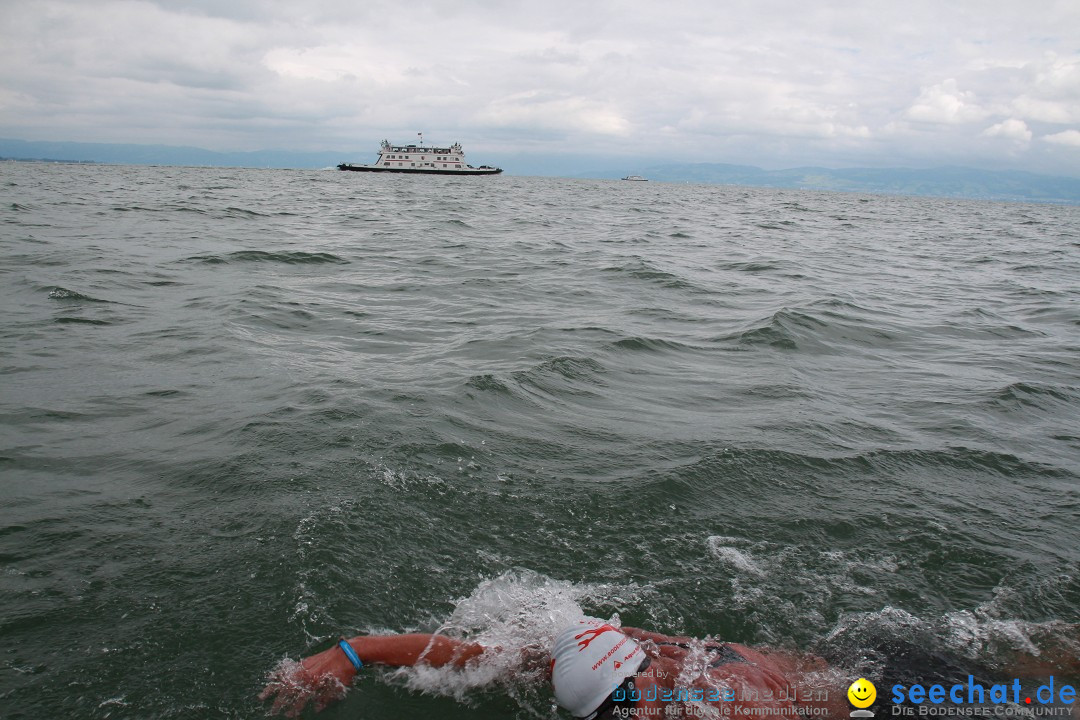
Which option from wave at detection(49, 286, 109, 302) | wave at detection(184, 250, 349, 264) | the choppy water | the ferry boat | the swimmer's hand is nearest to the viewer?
the swimmer's hand

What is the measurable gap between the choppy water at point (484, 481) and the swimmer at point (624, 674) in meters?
0.15

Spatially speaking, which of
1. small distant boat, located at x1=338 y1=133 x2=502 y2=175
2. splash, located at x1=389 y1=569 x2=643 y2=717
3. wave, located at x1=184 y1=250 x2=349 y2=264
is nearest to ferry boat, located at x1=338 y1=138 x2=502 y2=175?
small distant boat, located at x1=338 y1=133 x2=502 y2=175

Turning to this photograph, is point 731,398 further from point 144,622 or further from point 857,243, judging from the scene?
point 857,243

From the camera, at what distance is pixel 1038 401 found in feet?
26.7

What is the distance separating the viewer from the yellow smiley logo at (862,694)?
3.50m

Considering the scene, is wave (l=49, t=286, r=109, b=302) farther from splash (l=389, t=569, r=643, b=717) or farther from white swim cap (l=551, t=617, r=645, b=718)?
white swim cap (l=551, t=617, r=645, b=718)

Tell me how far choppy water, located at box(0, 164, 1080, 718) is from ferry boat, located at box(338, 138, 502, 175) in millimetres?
89385

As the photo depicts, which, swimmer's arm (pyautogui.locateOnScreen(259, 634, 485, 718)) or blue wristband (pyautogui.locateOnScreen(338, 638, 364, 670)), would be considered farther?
blue wristband (pyautogui.locateOnScreen(338, 638, 364, 670))

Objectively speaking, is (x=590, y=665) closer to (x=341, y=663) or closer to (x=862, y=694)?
(x=341, y=663)

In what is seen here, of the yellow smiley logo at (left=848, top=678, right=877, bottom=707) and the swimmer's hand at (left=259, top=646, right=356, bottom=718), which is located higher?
the swimmer's hand at (left=259, top=646, right=356, bottom=718)

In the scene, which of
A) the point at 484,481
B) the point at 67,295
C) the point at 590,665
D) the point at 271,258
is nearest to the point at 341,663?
the point at 590,665

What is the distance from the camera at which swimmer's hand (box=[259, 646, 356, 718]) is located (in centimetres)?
331

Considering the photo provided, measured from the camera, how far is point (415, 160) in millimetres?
97688

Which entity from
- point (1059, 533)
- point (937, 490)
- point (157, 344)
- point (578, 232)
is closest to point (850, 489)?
Result: point (937, 490)
